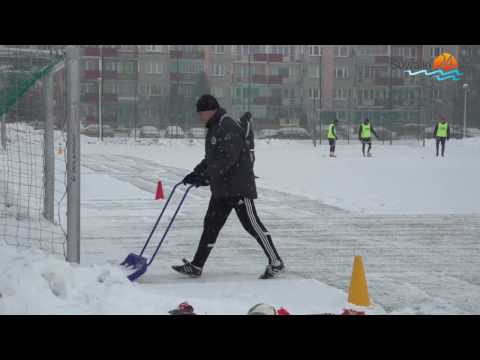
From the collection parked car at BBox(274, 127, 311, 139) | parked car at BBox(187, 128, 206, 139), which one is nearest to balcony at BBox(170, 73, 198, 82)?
parked car at BBox(274, 127, 311, 139)

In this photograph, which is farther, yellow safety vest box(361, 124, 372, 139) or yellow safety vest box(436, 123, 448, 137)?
yellow safety vest box(361, 124, 372, 139)

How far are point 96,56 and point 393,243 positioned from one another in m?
59.7

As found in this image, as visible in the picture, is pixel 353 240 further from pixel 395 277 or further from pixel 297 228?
pixel 395 277

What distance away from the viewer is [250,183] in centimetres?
671

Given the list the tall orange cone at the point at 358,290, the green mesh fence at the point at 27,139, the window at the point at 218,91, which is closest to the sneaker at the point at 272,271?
the tall orange cone at the point at 358,290

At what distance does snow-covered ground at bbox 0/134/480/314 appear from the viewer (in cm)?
531

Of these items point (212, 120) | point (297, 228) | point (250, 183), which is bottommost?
point (297, 228)

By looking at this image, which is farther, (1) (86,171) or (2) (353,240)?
(1) (86,171)

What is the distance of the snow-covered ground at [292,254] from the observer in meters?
5.31

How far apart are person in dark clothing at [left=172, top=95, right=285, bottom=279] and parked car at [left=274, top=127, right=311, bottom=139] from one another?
164 ft

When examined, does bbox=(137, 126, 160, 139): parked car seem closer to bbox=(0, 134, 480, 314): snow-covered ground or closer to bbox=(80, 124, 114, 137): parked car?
bbox=(80, 124, 114, 137): parked car
